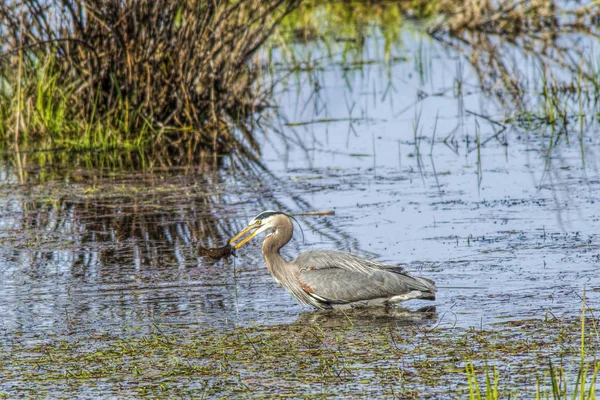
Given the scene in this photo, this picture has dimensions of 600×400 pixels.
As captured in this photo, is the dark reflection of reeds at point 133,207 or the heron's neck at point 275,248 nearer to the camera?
the heron's neck at point 275,248

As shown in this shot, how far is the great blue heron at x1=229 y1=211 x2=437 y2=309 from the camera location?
705 centimetres

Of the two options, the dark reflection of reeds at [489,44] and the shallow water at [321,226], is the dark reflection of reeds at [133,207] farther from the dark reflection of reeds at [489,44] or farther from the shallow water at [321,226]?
the dark reflection of reeds at [489,44]

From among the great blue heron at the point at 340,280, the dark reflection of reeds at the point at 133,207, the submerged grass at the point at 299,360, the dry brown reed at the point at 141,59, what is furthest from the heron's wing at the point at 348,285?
the dry brown reed at the point at 141,59

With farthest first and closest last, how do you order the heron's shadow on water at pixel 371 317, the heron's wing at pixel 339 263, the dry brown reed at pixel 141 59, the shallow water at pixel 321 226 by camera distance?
1. the dry brown reed at pixel 141 59
2. the heron's wing at pixel 339 263
3. the shallow water at pixel 321 226
4. the heron's shadow on water at pixel 371 317

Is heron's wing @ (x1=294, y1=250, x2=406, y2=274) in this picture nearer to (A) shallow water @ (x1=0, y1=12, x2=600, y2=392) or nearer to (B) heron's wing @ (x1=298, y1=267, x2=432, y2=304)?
(B) heron's wing @ (x1=298, y1=267, x2=432, y2=304)

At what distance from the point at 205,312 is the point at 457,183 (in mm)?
4427

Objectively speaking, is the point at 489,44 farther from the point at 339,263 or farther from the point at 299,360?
the point at 299,360

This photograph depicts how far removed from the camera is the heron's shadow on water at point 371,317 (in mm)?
6754

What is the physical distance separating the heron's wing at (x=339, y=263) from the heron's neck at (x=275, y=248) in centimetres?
13

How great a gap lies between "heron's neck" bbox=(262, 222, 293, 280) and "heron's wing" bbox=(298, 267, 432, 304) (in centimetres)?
Result: 20

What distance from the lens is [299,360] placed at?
19.4 feet

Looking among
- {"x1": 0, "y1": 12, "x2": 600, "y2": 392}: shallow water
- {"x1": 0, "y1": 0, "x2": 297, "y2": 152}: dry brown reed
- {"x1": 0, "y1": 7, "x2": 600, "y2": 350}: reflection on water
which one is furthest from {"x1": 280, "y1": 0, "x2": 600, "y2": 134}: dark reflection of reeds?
{"x1": 0, "y1": 0, "x2": 297, "y2": 152}: dry brown reed

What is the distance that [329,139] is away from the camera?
1373 cm

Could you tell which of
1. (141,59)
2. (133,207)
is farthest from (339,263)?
(141,59)
